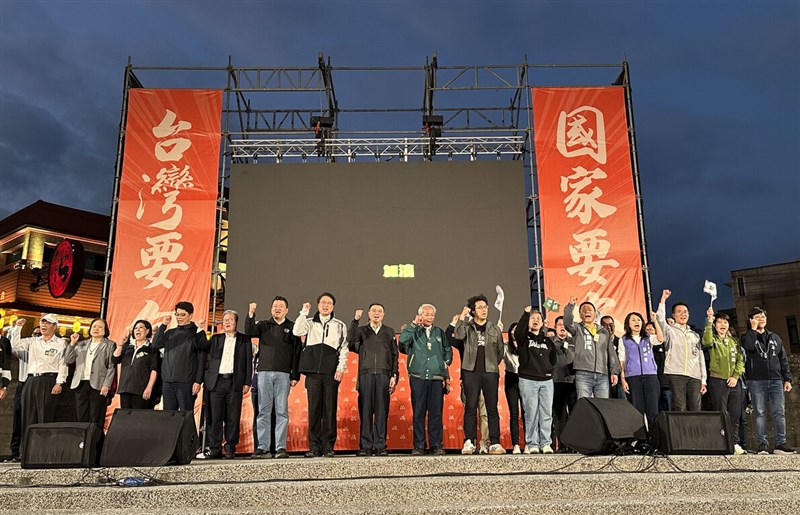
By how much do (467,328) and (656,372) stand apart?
6.24 feet

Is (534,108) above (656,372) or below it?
above

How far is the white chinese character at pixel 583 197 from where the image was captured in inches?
434

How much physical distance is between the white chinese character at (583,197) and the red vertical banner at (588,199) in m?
0.02

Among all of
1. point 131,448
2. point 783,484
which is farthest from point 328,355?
point 783,484

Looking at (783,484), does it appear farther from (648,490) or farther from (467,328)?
(467,328)

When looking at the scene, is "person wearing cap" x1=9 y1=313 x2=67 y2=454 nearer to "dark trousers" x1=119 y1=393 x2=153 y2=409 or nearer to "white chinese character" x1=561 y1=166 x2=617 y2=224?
"dark trousers" x1=119 y1=393 x2=153 y2=409

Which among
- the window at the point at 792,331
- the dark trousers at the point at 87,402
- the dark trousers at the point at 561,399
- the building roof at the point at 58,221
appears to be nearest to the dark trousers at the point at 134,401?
the dark trousers at the point at 87,402

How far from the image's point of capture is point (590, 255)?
1081cm

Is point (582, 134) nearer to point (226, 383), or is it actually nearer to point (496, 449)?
point (496, 449)

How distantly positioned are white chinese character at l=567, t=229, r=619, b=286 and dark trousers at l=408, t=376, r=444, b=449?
545 cm

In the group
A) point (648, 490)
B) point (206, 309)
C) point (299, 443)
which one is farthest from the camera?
point (206, 309)

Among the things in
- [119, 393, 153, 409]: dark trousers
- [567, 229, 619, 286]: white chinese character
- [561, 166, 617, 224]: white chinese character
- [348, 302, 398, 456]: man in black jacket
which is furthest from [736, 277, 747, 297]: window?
[119, 393, 153, 409]: dark trousers

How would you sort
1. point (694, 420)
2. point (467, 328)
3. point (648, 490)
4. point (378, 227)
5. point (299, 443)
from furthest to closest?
1. point (378, 227)
2. point (299, 443)
3. point (467, 328)
4. point (694, 420)
5. point (648, 490)

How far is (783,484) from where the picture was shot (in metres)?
4.02
